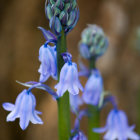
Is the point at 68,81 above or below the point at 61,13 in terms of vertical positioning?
below

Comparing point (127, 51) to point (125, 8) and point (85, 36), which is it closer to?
point (125, 8)

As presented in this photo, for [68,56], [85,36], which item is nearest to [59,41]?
[68,56]

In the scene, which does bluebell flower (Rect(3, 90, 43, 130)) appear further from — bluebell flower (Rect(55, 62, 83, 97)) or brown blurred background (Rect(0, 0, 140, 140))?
brown blurred background (Rect(0, 0, 140, 140))

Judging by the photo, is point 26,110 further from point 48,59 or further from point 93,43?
point 93,43

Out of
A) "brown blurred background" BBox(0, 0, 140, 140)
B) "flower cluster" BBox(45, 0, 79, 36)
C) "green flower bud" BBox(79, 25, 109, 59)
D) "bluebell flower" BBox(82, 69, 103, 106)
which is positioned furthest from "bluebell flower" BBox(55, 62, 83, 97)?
"brown blurred background" BBox(0, 0, 140, 140)

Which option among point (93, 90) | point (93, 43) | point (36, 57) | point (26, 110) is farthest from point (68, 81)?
point (36, 57)

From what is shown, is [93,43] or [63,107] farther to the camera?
[93,43]

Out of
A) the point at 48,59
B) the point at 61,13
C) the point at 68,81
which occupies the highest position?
the point at 61,13
